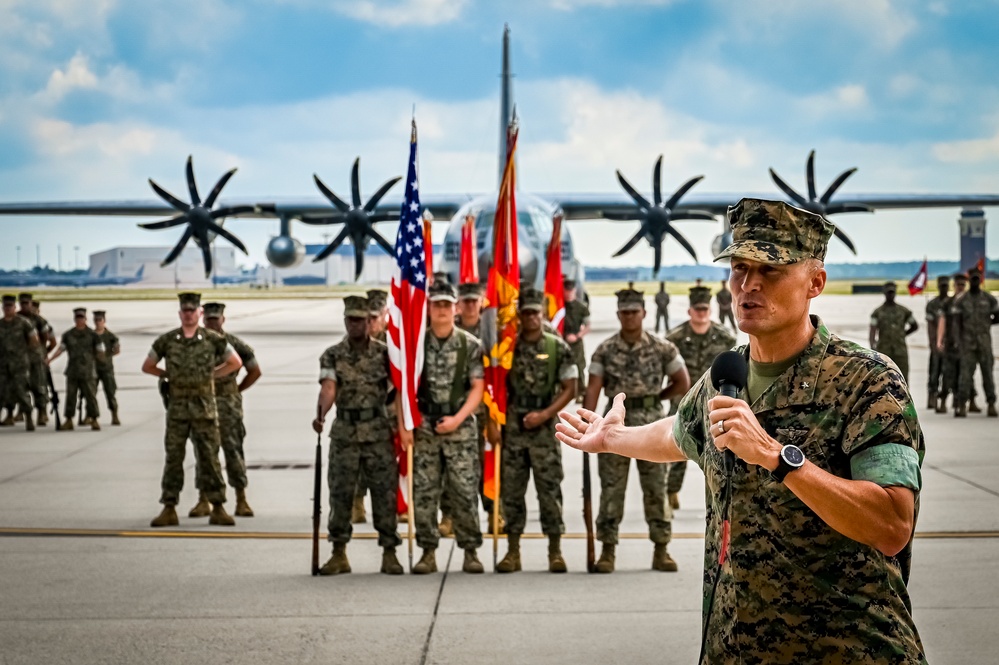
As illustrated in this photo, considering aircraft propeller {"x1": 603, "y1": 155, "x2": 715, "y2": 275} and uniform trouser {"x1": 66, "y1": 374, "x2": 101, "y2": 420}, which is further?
aircraft propeller {"x1": 603, "y1": 155, "x2": 715, "y2": 275}

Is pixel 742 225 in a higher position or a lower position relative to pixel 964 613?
higher

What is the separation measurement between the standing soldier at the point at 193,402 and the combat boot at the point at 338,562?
1668 millimetres

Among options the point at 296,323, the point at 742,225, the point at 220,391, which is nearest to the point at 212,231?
the point at 296,323

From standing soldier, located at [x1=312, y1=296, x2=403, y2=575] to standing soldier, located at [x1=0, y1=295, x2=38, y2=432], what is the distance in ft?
25.9

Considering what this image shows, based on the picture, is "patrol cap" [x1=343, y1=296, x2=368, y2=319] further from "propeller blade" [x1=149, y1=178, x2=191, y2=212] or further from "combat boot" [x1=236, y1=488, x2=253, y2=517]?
"propeller blade" [x1=149, y1=178, x2=191, y2=212]

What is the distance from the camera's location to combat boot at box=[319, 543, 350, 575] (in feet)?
22.2

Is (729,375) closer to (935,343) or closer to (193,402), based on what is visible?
(193,402)

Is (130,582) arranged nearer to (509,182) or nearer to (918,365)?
(509,182)

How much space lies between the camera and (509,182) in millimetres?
8188

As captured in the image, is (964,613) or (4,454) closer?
(964,613)

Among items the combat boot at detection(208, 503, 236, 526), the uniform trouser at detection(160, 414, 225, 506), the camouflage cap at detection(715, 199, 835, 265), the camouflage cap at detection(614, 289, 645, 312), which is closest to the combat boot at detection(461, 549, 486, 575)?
the camouflage cap at detection(614, 289, 645, 312)

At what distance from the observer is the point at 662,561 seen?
22.2 ft

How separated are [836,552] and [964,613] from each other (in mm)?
3751

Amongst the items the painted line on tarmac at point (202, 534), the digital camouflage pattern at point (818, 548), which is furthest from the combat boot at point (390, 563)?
the digital camouflage pattern at point (818, 548)
